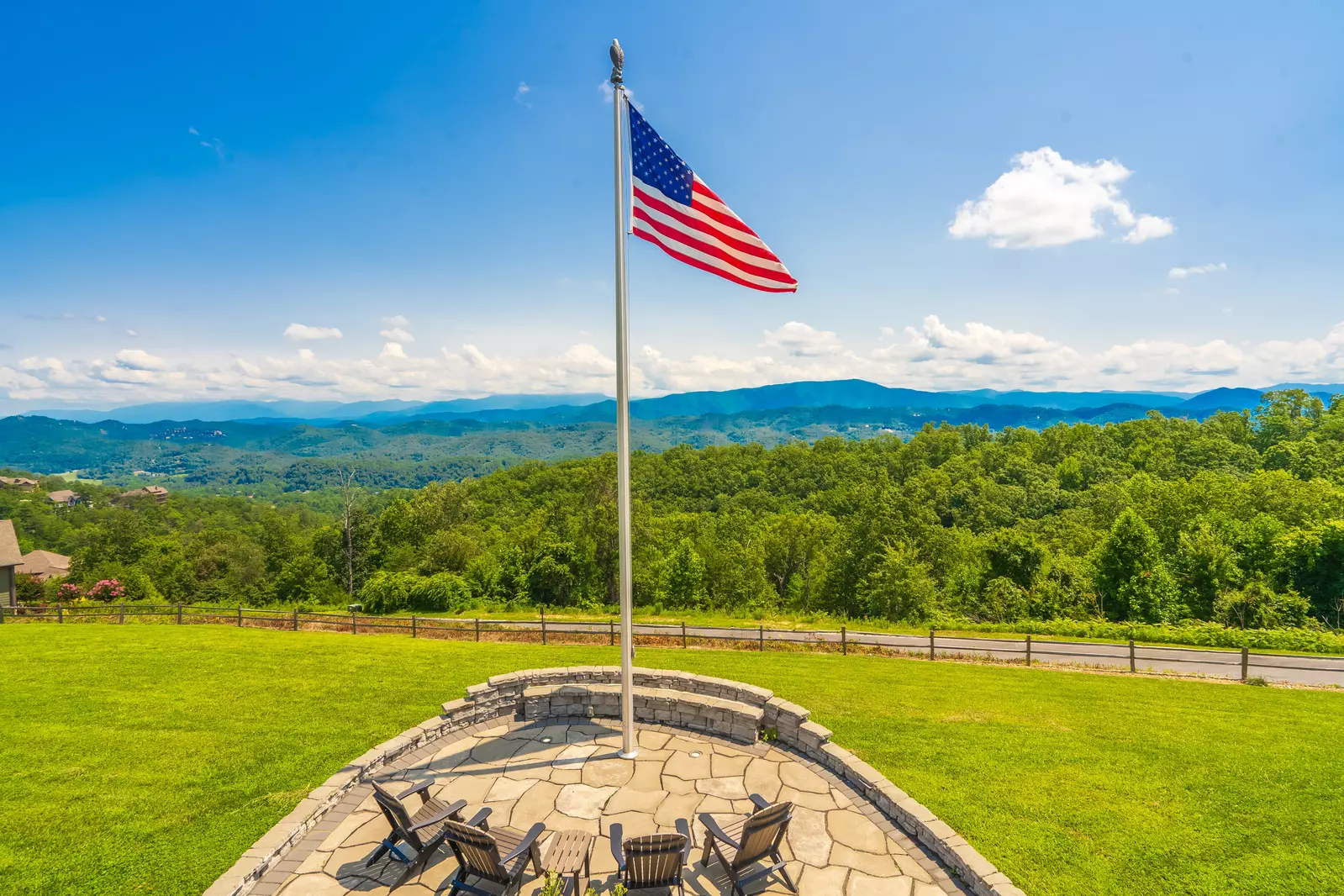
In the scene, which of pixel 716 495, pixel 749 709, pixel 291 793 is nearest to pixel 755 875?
pixel 749 709

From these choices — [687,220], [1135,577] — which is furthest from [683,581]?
[687,220]

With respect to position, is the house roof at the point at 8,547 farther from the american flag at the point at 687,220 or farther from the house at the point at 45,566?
the american flag at the point at 687,220

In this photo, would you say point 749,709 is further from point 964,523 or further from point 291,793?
point 964,523

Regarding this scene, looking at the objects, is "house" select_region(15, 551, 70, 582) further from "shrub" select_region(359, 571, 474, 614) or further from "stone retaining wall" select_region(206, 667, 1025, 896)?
"stone retaining wall" select_region(206, 667, 1025, 896)

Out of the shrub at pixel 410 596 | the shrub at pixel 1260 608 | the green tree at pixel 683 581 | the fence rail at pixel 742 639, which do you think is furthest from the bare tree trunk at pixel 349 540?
the shrub at pixel 1260 608

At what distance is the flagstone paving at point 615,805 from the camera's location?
569 cm

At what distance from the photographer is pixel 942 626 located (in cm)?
2841

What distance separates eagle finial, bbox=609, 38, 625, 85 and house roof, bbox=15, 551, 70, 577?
5569cm

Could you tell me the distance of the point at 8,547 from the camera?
87.8 feet

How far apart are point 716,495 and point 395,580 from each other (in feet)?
155

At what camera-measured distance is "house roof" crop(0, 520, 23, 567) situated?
84.6 feet

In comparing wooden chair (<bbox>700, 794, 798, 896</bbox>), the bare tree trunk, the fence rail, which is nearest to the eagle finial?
wooden chair (<bbox>700, 794, 798, 896</bbox>)

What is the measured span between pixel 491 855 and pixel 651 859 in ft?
4.61

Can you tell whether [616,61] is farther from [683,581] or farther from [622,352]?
[683,581]
